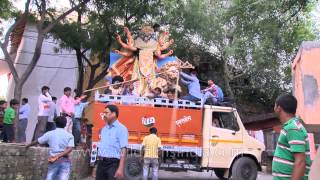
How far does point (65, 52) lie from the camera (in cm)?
2248

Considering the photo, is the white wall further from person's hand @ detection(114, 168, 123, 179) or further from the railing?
person's hand @ detection(114, 168, 123, 179)

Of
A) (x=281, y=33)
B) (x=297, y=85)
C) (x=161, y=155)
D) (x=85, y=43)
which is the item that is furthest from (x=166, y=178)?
(x=297, y=85)

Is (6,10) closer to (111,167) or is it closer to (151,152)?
(151,152)

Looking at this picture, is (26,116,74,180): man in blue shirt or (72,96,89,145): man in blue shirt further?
(72,96,89,145): man in blue shirt

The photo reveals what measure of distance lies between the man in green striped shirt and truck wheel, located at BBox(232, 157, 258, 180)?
933 cm

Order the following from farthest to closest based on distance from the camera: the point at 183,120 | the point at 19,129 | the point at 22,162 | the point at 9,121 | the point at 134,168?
the point at 19,129 → the point at 9,121 → the point at 183,120 → the point at 134,168 → the point at 22,162

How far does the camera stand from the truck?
12977 millimetres

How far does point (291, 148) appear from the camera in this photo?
4.33 meters

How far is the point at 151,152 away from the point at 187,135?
159 cm

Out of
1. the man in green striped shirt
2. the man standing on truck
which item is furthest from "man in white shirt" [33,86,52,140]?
the man in green striped shirt

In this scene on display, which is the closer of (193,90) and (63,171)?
(63,171)

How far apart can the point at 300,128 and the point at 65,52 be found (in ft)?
62.6

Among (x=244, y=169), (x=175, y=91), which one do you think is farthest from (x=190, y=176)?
(x=175, y=91)

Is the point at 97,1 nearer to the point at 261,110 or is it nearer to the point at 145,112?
the point at 145,112
